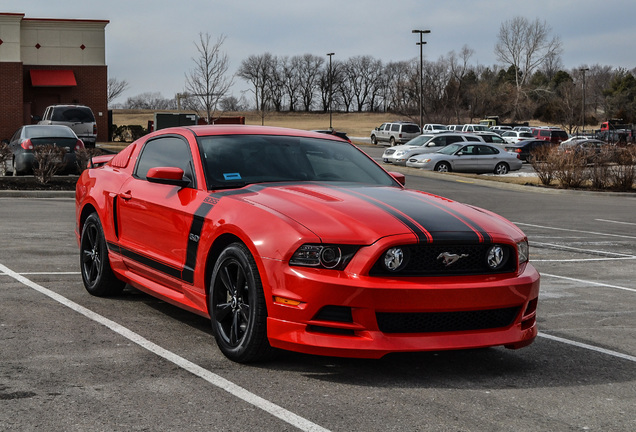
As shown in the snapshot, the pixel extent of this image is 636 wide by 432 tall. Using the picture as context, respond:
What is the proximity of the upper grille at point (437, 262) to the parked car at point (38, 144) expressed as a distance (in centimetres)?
1778

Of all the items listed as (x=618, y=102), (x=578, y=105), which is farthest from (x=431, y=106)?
(x=618, y=102)

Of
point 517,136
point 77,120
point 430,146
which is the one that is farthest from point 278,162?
point 517,136

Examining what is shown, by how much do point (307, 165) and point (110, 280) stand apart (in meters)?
2.20

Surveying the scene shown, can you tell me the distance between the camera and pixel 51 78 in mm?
44938

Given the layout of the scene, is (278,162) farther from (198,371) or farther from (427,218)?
(198,371)

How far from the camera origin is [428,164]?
3531 centimetres

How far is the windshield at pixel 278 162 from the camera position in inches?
248

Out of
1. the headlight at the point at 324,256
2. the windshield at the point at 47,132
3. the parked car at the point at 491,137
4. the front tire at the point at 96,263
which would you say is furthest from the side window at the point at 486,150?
the headlight at the point at 324,256

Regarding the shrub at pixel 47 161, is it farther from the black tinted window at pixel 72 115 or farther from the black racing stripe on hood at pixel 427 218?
the black racing stripe on hood at pixel 427 218

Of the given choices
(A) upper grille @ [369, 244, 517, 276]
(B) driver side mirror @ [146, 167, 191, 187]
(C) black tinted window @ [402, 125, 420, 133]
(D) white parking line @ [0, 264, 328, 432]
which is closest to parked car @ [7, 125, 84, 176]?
(D) white parking line @ [0, 264, 328, 432]

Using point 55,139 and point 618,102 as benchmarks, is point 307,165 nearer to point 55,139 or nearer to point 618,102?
point 55,139

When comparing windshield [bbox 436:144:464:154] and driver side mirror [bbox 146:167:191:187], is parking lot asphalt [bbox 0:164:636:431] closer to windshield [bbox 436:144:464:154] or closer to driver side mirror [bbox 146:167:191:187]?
driver side mirror [bbox 146:167:191:187]

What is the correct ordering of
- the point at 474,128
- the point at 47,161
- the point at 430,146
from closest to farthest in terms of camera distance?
1. the point at 47,161
2. the point at 430,146
3. the point at 474,128

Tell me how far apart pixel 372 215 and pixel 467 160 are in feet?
102
